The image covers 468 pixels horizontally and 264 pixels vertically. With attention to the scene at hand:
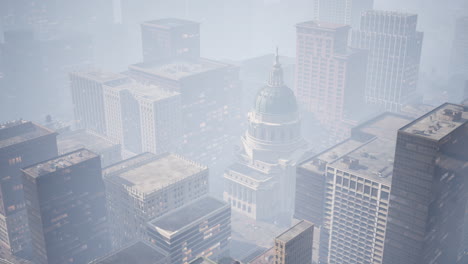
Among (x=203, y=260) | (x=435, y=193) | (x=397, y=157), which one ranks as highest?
(x=397, y=157)

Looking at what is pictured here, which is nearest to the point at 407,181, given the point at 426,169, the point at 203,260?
the point at 426,169

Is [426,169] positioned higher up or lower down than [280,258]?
higher up

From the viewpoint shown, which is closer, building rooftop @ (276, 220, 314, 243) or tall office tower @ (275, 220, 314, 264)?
tall office tower @ (275, 220, 314, 264)

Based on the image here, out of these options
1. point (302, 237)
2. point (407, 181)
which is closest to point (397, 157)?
point (407, 181)

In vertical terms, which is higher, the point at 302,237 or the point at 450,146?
the point at 450,146

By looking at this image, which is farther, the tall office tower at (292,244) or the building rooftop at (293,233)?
the building rooftop at (293,233)

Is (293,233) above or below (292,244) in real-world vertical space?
above

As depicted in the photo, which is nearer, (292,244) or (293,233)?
(292,244)

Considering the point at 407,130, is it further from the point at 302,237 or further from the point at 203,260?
the point at 203,260

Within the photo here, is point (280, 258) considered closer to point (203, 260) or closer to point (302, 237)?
point (302, 237)
